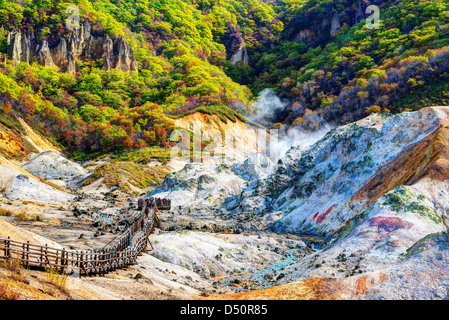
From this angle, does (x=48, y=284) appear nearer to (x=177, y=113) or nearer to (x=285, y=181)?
(x=285, y=181)

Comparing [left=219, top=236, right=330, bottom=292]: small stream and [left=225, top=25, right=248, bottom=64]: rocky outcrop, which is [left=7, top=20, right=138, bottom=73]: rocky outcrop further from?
[left=219, top=236, right=330, bottom=292]: small stream

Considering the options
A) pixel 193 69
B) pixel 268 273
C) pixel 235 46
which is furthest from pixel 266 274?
pixel 235 46

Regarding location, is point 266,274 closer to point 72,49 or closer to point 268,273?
point 268,273

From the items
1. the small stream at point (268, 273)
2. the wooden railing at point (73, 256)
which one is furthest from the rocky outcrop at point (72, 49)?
the small stream at point (268, 273)

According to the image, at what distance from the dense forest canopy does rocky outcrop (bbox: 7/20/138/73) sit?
0.38 metres

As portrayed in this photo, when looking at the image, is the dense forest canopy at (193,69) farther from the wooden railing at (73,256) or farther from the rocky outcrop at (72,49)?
the wooden railing at (73,256)

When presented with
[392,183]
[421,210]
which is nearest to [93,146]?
[392,183]

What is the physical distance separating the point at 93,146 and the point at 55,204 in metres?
39.8

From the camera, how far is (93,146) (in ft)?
243

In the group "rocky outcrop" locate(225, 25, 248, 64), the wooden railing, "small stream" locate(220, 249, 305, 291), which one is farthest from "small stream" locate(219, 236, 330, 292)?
"rocky outcrop" locate(225, 25, 248, 64)

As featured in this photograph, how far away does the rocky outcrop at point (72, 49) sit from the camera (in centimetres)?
8662

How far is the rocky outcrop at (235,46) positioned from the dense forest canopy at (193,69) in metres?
0.50

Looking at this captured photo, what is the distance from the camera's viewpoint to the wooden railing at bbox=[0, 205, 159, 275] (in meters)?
11.8
